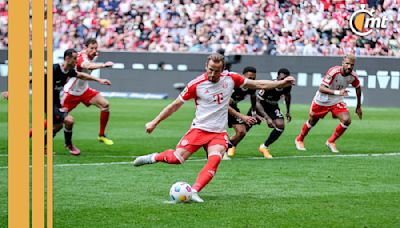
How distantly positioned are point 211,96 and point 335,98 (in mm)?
7539

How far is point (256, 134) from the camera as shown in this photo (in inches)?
818

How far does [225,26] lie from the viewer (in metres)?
34.7

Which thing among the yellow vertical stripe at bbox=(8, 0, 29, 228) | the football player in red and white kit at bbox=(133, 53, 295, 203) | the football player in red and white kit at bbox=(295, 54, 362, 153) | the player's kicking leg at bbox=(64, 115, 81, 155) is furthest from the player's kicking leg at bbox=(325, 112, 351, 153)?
the yellow vertical stripe at bbox=(8, 0, 29, 228)

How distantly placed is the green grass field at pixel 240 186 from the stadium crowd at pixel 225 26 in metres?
12.1

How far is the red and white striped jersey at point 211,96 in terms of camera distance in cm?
998

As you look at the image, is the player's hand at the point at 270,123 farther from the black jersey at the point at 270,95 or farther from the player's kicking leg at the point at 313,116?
the player's kicking leg at the point at 313,116

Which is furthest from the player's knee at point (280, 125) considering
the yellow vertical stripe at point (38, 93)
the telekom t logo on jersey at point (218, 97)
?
the yellow vertical stripe at point (38, 93)

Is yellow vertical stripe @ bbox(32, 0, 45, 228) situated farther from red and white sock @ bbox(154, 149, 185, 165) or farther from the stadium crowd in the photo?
the stadium crowd

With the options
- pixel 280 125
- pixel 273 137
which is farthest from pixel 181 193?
pixel 280 125

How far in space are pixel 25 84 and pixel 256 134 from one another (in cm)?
1706

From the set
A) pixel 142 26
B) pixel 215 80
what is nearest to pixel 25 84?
pixel 215 80

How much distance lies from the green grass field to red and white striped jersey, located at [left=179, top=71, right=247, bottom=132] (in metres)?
A: 0.80

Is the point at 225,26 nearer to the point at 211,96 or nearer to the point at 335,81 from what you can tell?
the point at 335,81

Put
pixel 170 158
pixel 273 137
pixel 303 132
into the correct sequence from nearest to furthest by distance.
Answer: pixel 170 158 < pixel 273 137 < pixel 303 132
